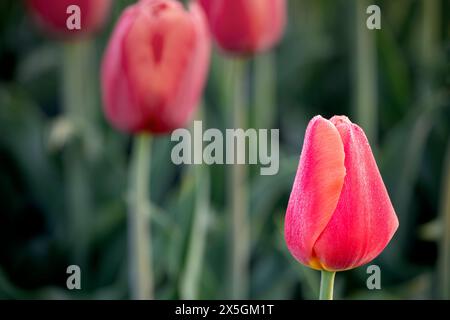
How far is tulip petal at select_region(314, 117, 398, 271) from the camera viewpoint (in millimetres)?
535

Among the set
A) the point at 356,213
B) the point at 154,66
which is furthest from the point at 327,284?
the point at 154,66

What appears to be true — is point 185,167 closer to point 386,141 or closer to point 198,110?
point 198,110

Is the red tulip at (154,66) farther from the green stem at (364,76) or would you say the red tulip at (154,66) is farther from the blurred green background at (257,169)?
the green stem at (364,76)

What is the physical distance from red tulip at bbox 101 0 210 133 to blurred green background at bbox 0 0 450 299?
0.18 meters

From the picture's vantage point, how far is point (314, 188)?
53cm

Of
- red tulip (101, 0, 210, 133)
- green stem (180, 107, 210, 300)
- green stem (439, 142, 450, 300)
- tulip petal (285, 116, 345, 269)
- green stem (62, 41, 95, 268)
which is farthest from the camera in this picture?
green stem (62, 41, 95, 268)

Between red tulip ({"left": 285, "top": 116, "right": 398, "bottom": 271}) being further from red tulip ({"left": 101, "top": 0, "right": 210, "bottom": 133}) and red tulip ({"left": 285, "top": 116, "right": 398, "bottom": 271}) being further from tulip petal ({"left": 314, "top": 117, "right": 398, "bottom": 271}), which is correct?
red tulip ({"left": 101, "top": 0, "right": 210, "bottom": 133})

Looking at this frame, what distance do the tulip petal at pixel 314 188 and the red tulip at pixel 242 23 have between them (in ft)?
0.97

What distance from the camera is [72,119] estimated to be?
1.01m

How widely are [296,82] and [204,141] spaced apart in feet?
0.91

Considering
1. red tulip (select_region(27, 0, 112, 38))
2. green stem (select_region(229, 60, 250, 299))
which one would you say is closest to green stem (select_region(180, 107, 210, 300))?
green stem (select_region(229, 60, 250, 299))
